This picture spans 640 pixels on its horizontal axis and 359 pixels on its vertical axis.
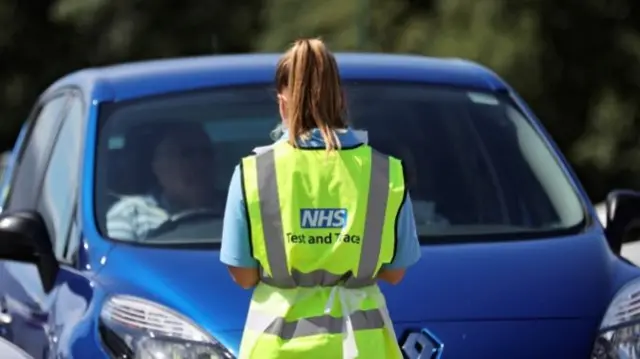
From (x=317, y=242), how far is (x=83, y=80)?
252 centimetres

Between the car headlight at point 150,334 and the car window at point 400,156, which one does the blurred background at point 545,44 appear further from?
the car headlight at point 150,334

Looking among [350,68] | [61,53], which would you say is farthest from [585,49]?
[350,68]

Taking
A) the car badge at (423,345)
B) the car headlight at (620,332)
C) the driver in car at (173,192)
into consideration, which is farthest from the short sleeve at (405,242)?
the driver in car at (173,192)

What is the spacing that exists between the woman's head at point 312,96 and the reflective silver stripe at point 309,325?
357 millimetres

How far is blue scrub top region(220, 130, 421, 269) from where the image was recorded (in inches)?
139

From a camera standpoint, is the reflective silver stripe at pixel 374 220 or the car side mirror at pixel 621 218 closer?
the reflective silver stripe at pixel 374 220

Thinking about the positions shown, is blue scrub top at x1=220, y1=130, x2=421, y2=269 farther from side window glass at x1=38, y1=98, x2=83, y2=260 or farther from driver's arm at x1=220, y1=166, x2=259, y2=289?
side window glass at x1=38, y1=98, x2=83, y2=260

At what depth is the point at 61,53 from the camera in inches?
1353

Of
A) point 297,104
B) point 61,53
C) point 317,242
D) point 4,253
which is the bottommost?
point 61,53

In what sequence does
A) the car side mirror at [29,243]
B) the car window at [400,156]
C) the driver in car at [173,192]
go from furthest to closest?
the car window at [400,156], the driver in car at [173,192], the car side mirror at [29,243]

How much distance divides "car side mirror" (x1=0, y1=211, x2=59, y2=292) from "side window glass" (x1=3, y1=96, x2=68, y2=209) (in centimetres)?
93

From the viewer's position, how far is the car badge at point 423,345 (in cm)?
414

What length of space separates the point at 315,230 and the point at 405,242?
230 millimetres

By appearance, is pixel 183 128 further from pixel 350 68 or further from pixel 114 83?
pixel 350 68
